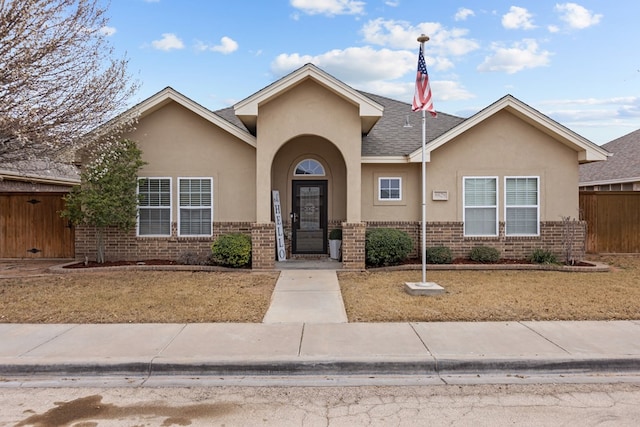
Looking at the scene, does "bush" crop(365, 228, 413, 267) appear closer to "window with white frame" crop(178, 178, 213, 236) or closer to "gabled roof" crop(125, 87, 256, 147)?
"gabled roof" crop(125, 87, 256, 147)

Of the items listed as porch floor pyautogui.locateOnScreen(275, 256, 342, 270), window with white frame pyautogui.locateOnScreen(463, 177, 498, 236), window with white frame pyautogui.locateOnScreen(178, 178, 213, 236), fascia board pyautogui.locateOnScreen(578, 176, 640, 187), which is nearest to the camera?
porch floor pyautogui.locateOnScreen(275, 256, 342, 270)

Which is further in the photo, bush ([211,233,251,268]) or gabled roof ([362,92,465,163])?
gabled roof ([362,92,465,163])

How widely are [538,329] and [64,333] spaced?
269 inches

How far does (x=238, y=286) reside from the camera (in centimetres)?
951

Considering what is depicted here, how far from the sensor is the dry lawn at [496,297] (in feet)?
23.8

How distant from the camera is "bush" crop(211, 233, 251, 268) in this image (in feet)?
37.4

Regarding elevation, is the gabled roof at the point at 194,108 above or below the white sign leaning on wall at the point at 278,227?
above

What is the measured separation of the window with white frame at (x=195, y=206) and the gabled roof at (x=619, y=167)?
16.2 m

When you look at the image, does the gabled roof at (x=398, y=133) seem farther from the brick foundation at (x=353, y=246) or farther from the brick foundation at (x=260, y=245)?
the brick foundation at (x=260, y=245)

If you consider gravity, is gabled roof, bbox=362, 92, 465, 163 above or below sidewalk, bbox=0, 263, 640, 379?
above

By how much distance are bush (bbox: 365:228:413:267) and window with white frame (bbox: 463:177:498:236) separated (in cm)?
219

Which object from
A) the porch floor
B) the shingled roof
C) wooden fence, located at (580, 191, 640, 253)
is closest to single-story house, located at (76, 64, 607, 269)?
the shingled roof

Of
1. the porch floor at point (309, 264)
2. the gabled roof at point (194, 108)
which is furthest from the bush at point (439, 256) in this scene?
the gabled roof at point (194, 108)

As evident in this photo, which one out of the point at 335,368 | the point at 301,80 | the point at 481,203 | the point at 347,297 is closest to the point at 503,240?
the point at 481,203
